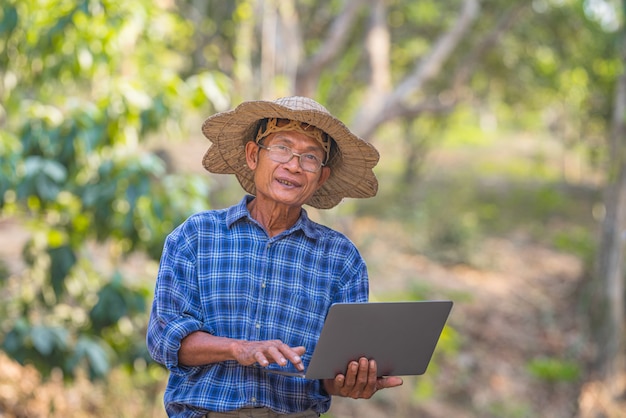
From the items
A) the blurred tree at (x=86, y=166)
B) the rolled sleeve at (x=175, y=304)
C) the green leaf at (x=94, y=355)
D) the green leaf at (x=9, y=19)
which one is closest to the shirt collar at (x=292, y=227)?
the rolled sleeve at (x=175, y=304)

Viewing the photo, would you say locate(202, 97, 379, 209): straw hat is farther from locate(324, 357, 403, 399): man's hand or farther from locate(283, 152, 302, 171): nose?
locate(324, 357, 403, 399): man's hand

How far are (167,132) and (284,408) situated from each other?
2180 millimetres

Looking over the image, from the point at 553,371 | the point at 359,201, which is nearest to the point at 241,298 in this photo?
the point at 553,371

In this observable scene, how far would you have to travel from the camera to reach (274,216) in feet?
7.92

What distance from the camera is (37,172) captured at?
12.2ft

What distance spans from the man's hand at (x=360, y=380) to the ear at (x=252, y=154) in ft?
2.07

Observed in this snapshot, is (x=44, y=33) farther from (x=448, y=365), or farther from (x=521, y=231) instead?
(x=521, y=231)

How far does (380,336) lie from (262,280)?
362 mm

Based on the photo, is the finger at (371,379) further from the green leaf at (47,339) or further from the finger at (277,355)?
the green leaf at (47,339)

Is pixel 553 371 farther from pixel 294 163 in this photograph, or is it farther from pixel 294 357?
pixel 294 357

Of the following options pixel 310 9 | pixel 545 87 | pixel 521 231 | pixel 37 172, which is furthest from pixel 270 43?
pixel 521 231

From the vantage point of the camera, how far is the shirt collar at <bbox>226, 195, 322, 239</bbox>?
237cm

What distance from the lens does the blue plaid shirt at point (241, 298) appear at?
224cm

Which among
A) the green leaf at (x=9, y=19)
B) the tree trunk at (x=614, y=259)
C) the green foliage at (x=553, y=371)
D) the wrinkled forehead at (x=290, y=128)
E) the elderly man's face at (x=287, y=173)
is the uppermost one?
the green leaf at (x=9, y=19)
